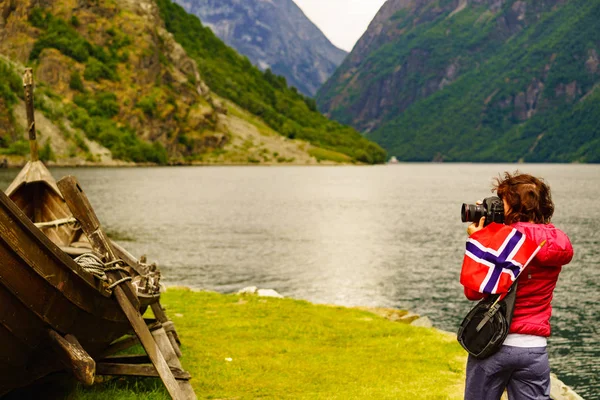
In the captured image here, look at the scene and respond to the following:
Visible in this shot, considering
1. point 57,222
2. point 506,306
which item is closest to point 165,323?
point 57,222

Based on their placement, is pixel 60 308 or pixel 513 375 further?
pixel 60 308

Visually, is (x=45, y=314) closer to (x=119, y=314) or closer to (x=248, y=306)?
(x=119, y=314)

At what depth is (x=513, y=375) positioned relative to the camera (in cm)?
620

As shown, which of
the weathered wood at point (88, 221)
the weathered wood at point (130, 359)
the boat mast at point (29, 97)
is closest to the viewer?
the weathered wood at point (88, 221)

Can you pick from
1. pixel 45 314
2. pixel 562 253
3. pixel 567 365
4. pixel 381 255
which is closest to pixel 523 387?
pixel 562 253

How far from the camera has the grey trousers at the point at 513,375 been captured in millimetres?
6070

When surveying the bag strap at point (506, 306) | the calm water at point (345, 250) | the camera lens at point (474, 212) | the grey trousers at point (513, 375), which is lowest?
the calm water at point (345, 250)

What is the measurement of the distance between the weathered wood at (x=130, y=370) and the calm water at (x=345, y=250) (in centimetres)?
1320

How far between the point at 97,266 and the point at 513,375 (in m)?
5.89

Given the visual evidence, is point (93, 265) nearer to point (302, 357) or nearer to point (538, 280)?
point (538, 280)

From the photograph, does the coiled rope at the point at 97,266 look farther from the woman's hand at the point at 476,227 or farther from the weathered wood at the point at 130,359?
the woman's hand at the point at 476,227

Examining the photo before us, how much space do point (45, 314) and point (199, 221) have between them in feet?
214

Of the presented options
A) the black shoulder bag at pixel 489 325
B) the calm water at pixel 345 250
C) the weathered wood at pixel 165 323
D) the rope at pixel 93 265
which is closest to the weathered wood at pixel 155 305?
the weathered wood at pixel 165 323

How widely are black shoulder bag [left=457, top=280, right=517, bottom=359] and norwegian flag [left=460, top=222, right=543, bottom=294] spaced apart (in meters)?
0.14
